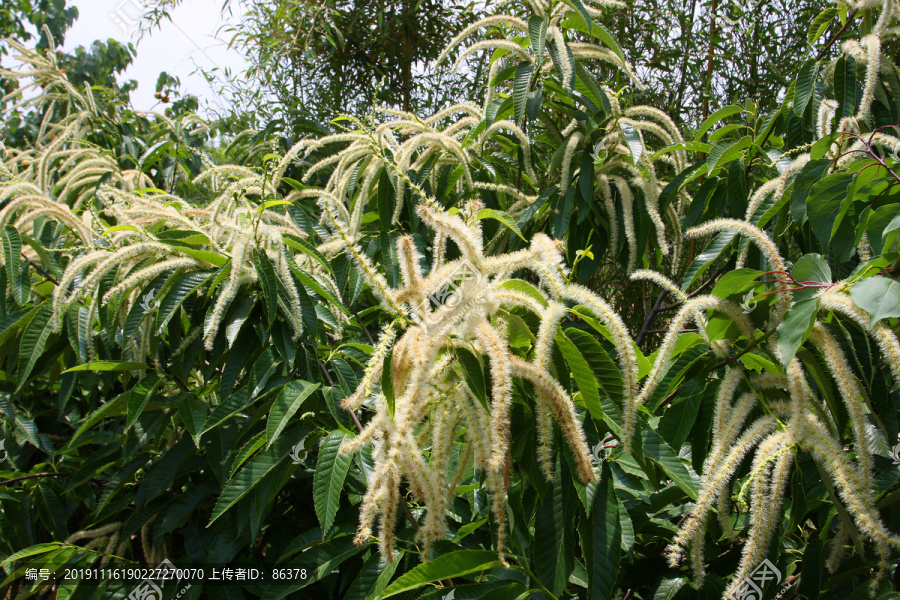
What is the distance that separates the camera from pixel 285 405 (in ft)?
4.35

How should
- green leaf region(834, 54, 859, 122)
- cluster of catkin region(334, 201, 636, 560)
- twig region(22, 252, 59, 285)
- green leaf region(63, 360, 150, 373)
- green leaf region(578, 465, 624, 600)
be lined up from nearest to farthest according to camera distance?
cluster of catkin region(334, 201, 636, 560) < green leaf region(578, 465, 624, 600) < green leaf region(63, 360, 150, 373) < green leaf region(834, 54, 859, 122) < twig region(22, 252, 59, 285)

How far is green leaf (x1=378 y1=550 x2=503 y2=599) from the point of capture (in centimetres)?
95

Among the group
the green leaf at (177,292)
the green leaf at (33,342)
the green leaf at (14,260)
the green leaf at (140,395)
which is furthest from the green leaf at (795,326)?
the green leaf at (14,260)

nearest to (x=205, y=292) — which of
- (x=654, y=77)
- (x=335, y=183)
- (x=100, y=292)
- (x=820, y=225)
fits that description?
(x=100, y=292)

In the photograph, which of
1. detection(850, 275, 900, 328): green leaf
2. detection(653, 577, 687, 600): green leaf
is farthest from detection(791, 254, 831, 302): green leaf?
detection(653, 577, 687, 600): green leaf

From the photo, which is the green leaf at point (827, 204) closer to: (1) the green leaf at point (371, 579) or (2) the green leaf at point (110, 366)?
(1) the green leaf at point (371, 579)

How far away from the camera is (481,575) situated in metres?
1.14

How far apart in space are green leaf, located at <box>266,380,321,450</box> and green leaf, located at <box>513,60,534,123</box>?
1.05m

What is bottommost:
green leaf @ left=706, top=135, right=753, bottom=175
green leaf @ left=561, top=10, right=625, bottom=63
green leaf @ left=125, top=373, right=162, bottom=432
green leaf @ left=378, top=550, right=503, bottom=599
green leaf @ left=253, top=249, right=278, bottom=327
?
green leaf @ left=378, top=550, right=503, bottom=599

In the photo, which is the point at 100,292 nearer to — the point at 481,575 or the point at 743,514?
the point at 481,575

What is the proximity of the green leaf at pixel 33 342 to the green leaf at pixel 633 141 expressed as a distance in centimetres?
181

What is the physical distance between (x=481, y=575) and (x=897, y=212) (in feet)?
3.37

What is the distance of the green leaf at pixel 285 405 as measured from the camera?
1266 mm

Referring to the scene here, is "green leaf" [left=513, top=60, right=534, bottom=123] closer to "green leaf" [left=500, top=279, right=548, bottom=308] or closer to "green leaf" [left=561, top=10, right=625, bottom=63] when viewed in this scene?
"green leaf" [left=561, top=10, right=625, bottom=63]
